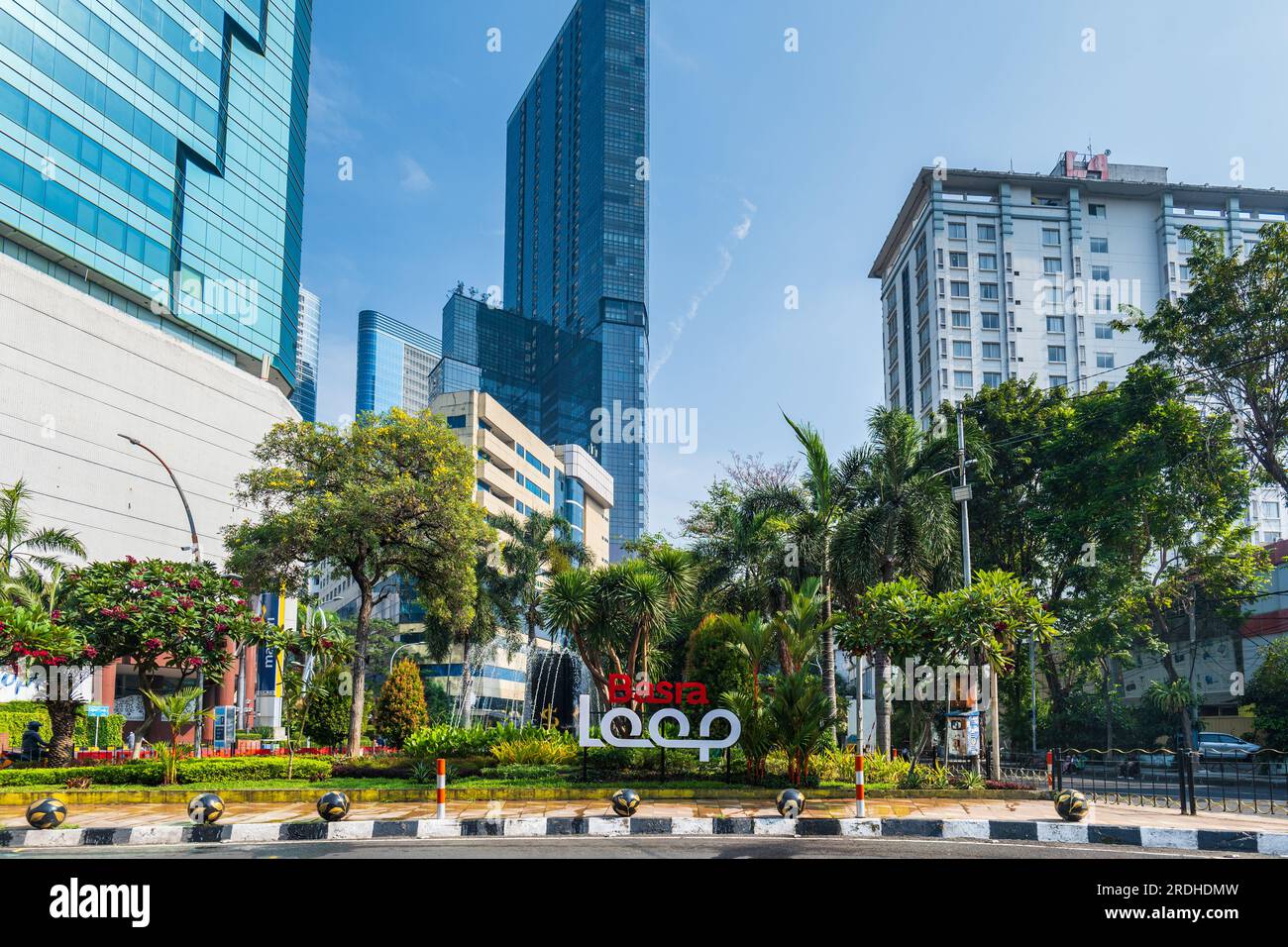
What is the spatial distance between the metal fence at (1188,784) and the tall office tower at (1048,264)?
51.3 m

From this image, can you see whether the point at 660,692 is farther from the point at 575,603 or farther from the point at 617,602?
the point at 617,602

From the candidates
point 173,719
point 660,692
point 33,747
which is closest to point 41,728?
point 33,747

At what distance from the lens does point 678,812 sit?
50.7 ft

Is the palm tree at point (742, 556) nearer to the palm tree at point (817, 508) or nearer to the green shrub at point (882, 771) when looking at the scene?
the palm tree at point (817, 508)

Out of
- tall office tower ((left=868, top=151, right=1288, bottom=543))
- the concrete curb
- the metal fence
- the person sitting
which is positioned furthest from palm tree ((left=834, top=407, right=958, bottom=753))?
tall office tower ((left=868, top=151, right=1288, bottom=543))

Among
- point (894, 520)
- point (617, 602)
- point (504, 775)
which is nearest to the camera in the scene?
point (504, 775)

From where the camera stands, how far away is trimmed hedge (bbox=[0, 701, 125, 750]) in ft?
109

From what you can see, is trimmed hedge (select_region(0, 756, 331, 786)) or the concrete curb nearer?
the concrete curb

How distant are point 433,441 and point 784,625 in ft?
45.4

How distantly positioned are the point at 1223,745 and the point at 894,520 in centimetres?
2701

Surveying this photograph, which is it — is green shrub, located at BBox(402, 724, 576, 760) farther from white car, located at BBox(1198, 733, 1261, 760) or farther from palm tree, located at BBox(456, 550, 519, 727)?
white car, located at BBox(1198, 733, 1261, 760)

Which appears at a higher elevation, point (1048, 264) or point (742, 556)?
point (1048, 264)

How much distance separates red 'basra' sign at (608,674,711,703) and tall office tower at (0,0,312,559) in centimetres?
4303
